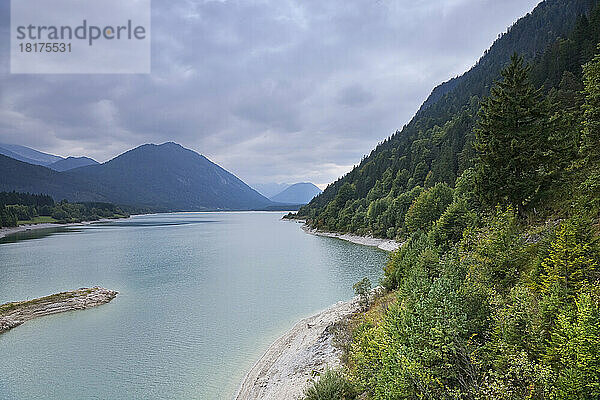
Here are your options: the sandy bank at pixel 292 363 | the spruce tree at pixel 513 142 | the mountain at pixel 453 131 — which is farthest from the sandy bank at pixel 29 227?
the spruce tree at pixel 513 142

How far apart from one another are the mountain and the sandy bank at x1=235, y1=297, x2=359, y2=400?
26458mm

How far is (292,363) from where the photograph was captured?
784 inches

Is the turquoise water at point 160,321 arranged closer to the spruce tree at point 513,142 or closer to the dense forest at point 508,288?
the dense forest at point 508,288

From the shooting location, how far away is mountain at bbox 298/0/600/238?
2105 inches

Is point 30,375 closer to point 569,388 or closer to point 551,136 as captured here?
point 569,388

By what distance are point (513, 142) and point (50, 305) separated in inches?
1577

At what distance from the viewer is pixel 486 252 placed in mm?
17141

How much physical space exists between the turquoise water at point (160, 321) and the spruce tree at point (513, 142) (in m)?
18.3

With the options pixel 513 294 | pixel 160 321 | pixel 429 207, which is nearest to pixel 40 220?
pixel 160 321

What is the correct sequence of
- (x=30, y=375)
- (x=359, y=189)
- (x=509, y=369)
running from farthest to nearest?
(x=359, y=189) → (x=30, y=375) → (x=509, y=369)

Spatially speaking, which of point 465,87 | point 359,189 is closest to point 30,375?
point 359,189

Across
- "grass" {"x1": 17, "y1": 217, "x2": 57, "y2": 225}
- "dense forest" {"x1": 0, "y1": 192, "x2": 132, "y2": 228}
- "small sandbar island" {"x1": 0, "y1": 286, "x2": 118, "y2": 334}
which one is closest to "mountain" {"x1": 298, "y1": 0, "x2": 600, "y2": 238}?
"small sandbar island" {"x1": 0, "y1": 286, "x2": 118, "y2": 334}

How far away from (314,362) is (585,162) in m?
18.2

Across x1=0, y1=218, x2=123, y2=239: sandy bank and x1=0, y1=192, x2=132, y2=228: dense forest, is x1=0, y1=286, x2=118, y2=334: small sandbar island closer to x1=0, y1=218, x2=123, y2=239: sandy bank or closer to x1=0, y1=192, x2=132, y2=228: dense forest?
x1=0, y1=218, x2=123, y2=239: sandy bank
